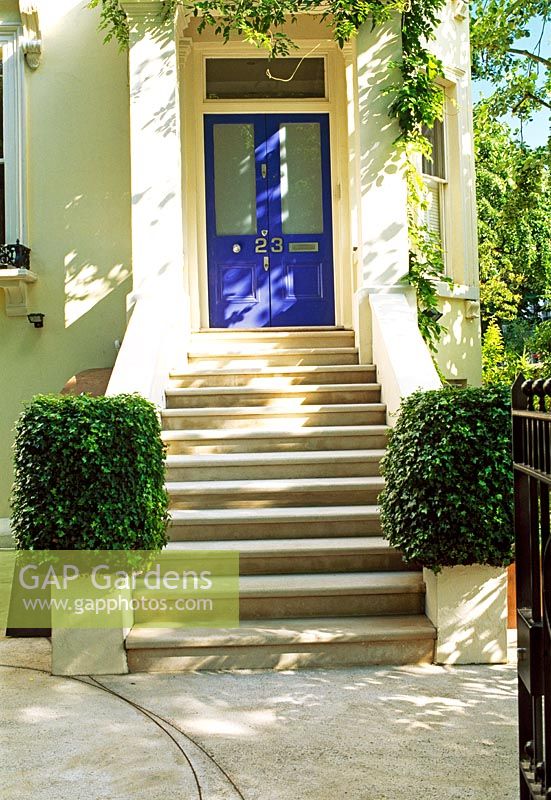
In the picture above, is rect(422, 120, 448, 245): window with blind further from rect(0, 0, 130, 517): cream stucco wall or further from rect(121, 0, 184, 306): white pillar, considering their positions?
rect(0, 0, 130, 517): cream stucco wall

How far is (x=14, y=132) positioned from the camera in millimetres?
9234

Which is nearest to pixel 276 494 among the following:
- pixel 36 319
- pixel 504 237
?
pixel 36 319

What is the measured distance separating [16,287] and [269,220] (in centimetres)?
262

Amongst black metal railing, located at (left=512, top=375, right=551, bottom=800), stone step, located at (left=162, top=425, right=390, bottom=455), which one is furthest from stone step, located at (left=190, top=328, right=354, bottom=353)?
black metal railing, located at (left=512, top=375, right=551, bottom=800)

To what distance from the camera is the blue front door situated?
29.8ft

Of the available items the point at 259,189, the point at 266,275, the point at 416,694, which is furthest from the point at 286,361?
the point at 416,694

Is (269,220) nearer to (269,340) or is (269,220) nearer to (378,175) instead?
(269,340)

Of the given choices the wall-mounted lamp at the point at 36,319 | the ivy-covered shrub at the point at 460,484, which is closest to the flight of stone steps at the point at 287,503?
the ivy-covered shrub at the point at 460,484

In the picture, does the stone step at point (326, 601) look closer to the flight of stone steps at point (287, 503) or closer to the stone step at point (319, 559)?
the flight of stone steps at point (287, 503)

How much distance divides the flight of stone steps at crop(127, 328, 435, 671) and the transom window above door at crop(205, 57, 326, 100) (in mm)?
2525

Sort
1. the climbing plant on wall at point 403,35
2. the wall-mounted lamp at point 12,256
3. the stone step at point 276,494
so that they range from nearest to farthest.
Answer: the stone step at point 276,494
the climbing plant on wall at point 403,35
the wall-mounted lamp at point 12,256

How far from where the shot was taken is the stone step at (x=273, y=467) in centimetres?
638

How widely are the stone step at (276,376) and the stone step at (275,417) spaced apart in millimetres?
556

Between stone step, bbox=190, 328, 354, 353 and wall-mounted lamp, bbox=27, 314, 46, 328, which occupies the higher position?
wall-mounted lamp, bbox=27, 314, 46, 328
